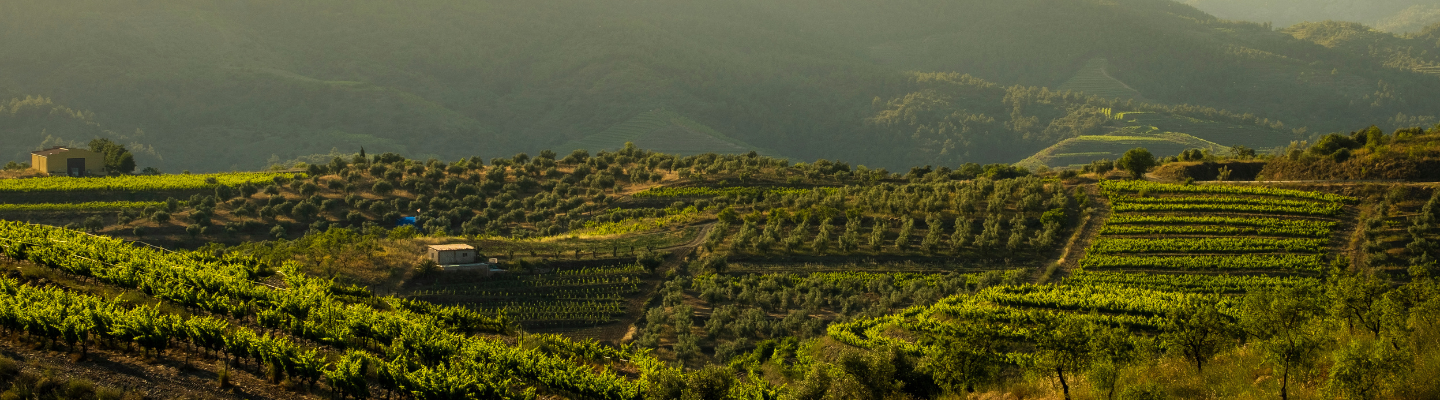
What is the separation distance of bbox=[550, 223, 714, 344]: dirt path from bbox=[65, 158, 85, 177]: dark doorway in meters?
66.4

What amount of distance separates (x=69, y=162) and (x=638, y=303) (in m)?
72.0

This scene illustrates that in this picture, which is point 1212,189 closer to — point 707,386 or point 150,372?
point 707,386

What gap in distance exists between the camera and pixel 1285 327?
2744cm

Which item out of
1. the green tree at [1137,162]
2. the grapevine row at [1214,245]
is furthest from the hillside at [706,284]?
the green tree at [1137,162]

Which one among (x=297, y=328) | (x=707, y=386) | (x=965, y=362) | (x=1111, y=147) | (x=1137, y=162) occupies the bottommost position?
(x=707, y=386)

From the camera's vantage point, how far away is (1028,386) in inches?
1188

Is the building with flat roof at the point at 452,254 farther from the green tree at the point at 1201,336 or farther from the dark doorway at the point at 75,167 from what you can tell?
the dark doorway at the point at 75,167

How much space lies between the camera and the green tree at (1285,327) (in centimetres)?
2436

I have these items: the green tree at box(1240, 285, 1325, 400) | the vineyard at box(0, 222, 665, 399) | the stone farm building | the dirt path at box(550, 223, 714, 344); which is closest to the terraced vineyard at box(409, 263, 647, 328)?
the dirt path at box(550, 223, 714, 344)

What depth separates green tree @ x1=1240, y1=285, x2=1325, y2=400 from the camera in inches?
959

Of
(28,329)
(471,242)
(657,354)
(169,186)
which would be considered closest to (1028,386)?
(657,354)

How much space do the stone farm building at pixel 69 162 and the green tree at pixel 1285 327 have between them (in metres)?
103

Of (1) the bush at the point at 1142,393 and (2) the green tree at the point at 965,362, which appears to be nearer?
(1) the bush at the point at 1142,393

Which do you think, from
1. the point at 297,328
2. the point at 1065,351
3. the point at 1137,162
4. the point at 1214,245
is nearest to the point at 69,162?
the point at 297,328
